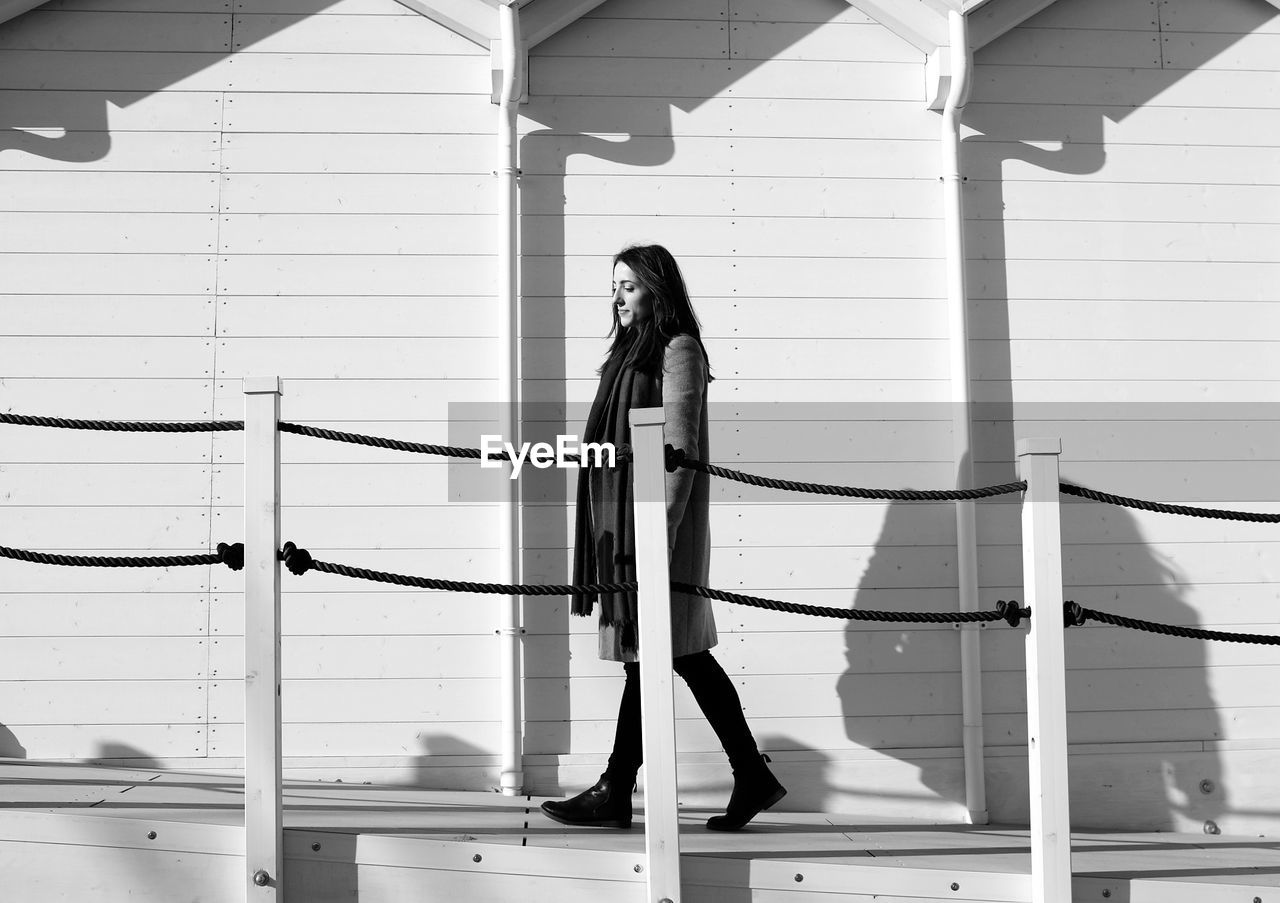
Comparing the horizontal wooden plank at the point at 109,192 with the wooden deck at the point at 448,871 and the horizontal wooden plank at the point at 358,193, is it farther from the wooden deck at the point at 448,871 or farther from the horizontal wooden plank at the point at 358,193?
the wooden deck at the point at 448,871

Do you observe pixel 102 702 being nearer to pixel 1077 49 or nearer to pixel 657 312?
pixel 657 312

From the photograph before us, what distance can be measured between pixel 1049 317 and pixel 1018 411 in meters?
0.37

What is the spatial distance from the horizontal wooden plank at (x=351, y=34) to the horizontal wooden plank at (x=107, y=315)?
974mm

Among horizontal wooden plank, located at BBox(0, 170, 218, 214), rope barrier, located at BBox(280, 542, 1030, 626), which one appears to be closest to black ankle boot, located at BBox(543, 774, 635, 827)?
rope barrier, located at BBox(280, 542, 1030, 626)

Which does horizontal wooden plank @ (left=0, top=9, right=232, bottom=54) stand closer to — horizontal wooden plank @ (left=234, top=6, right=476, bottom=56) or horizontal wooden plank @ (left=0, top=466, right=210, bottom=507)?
horizontal wooden plank @ (left=234, top=6, right=476, bottom=56)

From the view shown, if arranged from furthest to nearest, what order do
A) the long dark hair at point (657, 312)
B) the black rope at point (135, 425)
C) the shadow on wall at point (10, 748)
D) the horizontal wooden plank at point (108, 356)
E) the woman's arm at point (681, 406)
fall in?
the horizontal wooden plank at point (108, 356) → the shadow on wall at point (10, 748) → the long dark hair at point (657, 312) → the woman's arm at point (681, 406) → the black rope at point (135, 425)

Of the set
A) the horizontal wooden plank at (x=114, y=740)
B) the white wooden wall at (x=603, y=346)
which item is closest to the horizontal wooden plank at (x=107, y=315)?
the white wooden wall at (x=603, y=346)

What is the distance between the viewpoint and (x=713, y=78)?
4.23 m

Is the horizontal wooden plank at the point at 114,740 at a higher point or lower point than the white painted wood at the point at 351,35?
lower

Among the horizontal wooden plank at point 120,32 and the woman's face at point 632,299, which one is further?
the horizontal wooden plank at point 120,32

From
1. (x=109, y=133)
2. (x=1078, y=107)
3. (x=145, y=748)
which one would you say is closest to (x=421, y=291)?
(x=109, y=133)

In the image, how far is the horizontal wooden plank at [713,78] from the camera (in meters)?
4.18

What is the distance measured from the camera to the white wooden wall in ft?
13.1

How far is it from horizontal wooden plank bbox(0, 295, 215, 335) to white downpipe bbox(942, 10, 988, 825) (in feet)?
8.59
